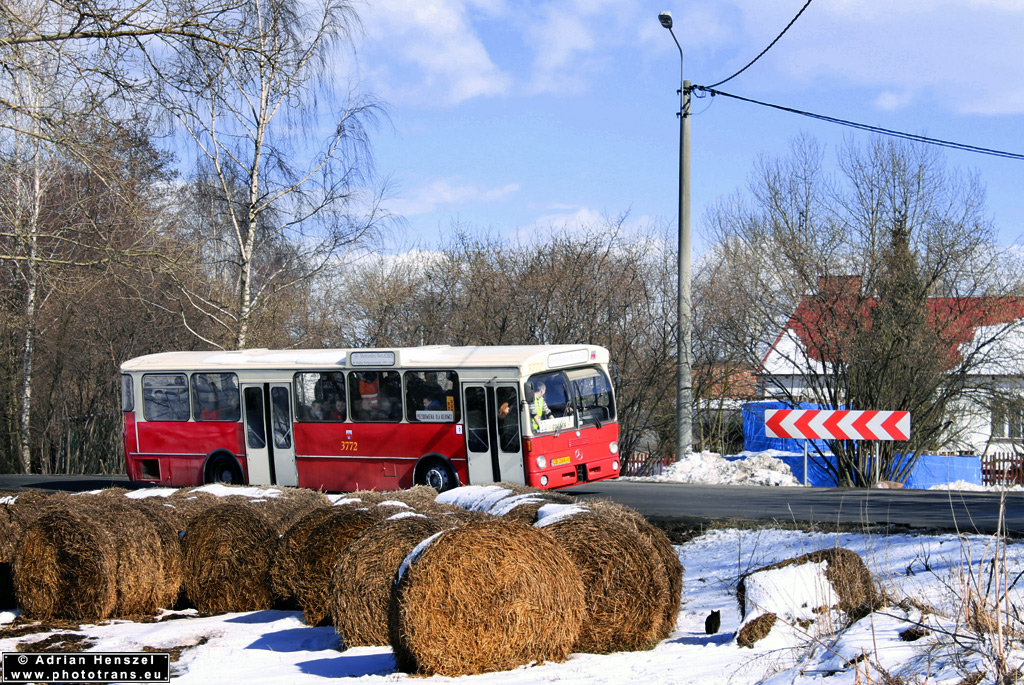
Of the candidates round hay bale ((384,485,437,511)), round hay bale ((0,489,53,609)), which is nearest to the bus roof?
round hay bale ((384,485,437,511))

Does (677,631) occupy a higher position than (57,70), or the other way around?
(57,70)

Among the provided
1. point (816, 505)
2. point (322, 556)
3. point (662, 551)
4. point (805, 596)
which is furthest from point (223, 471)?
point (805, 596)

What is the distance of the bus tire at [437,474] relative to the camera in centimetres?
1652

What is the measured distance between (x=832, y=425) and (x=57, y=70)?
13.5 m

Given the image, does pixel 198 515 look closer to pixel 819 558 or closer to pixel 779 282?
pixel 819 558

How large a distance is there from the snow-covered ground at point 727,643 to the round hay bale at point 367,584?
0.17 metres

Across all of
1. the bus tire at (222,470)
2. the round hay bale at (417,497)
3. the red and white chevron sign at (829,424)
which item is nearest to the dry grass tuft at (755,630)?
the round hay bale at (417,497)

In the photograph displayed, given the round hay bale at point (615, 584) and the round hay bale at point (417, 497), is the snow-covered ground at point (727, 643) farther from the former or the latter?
the round hay bale at point (417, 497)

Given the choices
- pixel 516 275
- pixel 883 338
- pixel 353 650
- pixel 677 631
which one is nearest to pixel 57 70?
pixel 353 650

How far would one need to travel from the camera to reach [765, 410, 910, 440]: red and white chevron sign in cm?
1732

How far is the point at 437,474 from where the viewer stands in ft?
54.5

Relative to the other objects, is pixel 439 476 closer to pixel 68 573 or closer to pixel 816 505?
pixel 816 505

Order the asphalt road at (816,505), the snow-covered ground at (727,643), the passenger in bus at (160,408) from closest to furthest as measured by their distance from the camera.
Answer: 1. the snow-covered ground at (727,643)
2. the asphalt road at (816,505)
3. the passenger in bus at (160,408)

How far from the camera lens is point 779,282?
1006 inches
